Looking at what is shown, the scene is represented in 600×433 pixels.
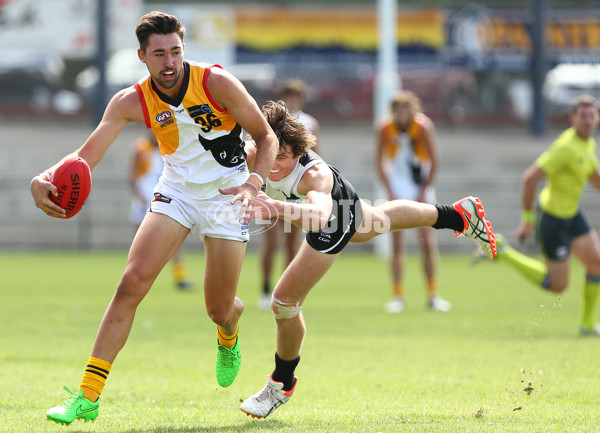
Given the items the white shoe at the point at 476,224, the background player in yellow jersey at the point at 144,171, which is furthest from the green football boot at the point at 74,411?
the background player in yellow jersey at the point at 144,171

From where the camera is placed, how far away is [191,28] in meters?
25.9

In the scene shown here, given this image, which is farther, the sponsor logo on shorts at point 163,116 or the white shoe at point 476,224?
the white shoe at point 476,224

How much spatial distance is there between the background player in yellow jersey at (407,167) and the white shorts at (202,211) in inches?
216

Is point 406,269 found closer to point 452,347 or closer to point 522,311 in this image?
point 522,311

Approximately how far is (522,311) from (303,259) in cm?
576

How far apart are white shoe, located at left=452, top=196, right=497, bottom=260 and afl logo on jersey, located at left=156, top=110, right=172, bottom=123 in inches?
88.8

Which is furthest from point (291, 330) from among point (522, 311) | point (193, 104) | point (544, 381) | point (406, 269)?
point (406, 269)

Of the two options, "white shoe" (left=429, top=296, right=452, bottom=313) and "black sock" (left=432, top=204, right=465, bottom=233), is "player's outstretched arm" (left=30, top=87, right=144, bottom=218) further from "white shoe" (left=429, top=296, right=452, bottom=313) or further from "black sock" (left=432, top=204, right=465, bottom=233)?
"white shoe" (left=429, top=296, right=452, bottom=313)

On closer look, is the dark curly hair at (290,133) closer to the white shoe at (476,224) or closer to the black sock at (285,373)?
the black sock at (285,373)

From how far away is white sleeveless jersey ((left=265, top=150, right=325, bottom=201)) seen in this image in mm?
5719

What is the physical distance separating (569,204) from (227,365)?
454 cm

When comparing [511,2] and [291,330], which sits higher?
[511,2]

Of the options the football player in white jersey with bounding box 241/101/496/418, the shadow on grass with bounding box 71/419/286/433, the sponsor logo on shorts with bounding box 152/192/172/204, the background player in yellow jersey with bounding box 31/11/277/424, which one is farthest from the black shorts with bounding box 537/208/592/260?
the sponsor logo on shorts with bounding box 152/192/172/204

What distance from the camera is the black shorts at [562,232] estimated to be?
920 centimetres
